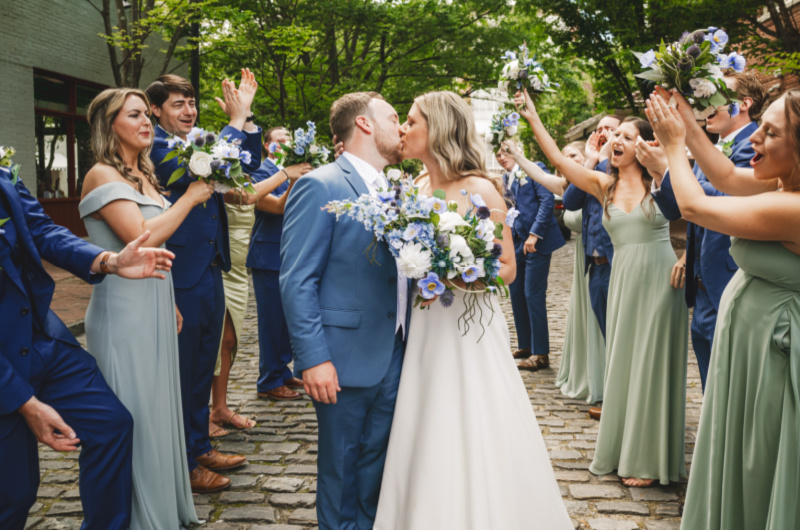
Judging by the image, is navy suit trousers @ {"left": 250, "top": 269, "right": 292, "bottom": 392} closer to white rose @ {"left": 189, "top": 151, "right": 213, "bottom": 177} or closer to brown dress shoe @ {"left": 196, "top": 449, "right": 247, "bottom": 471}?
brown dress shoe @ {"left": 196, "top": 449, "right": 247, "bottom": 471}

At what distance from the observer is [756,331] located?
3.17 m

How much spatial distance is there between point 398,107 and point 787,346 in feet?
60.5

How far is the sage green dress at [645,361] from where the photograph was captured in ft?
15.5

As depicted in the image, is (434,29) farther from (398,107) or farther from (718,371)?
Result: (718,371)

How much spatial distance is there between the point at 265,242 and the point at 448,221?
12.9 feet

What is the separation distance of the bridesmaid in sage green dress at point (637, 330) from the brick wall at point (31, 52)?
1467 centimetres

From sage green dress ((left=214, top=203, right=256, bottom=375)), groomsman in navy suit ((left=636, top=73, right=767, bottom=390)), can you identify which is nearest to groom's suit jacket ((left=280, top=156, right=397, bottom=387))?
groomsman in navy suit ((left=636, top=73, right=767, bottom=390))

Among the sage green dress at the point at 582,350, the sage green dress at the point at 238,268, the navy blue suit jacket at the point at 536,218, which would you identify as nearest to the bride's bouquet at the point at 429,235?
the sage green dress at the point at 238,268

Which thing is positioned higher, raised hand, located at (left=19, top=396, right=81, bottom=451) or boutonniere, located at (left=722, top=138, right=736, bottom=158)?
boutonniere, located at (left=722, top=138, right=736, bottom=158)

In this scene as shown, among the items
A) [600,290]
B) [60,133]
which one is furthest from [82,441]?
[60,133]

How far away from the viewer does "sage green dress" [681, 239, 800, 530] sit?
299 cm

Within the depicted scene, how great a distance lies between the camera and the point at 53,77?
17578 millimetres

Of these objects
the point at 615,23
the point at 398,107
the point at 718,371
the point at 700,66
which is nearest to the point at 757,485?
Answer: the point at 718,371

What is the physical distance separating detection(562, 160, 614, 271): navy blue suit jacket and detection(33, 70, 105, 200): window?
15251 mm
